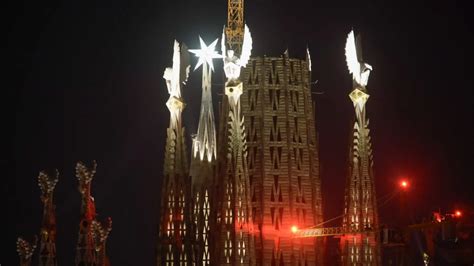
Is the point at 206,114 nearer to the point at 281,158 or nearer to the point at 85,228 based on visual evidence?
the point at 281,158

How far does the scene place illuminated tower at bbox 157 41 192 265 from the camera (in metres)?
73.7

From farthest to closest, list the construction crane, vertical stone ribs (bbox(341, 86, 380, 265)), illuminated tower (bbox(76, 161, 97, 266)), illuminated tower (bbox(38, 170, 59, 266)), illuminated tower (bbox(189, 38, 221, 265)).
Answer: illuminated tower (bbox(189, 38, 221, 265)) → the construction crane → vertical stone ribs (bbox(341, 86, 380, 265)) → illuminated tower (bbox(38, 170, 59, 266)) → illuminated tower (bbox(76, 161, 97, 266))

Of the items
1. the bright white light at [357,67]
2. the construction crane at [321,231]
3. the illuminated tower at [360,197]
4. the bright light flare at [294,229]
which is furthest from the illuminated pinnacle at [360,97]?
the bright light flare at [294,229]

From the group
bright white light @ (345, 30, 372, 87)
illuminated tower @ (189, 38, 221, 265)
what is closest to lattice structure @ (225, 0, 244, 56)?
illuminated tower @ (189, 38, 221, 265)

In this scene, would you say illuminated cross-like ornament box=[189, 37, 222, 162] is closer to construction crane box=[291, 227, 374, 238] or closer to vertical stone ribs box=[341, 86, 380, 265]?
construction crane box=[291, 227, 374, 238]

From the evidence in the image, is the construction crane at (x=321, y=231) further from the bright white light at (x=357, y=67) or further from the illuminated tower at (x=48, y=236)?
the illuminated tower at (x=48, y=236)

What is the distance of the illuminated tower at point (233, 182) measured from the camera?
230 feet

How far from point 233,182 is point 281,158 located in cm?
596

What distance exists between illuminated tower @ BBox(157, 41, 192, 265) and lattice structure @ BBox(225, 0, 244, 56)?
15.6ft

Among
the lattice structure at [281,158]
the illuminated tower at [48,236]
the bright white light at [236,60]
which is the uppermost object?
the bright white light at [236,60]

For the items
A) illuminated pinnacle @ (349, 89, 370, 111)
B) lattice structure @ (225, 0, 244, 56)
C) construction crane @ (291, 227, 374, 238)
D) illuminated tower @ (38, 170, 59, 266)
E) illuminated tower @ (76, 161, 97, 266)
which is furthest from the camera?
lattice structure @ (225, 0, 244, 56)

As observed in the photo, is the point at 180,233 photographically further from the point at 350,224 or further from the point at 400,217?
the point at 400,217

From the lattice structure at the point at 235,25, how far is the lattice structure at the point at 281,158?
5.66 feet

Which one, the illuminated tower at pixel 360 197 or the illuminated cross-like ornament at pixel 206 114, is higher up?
the illuminated cross-like ornament at pixel 206 114
